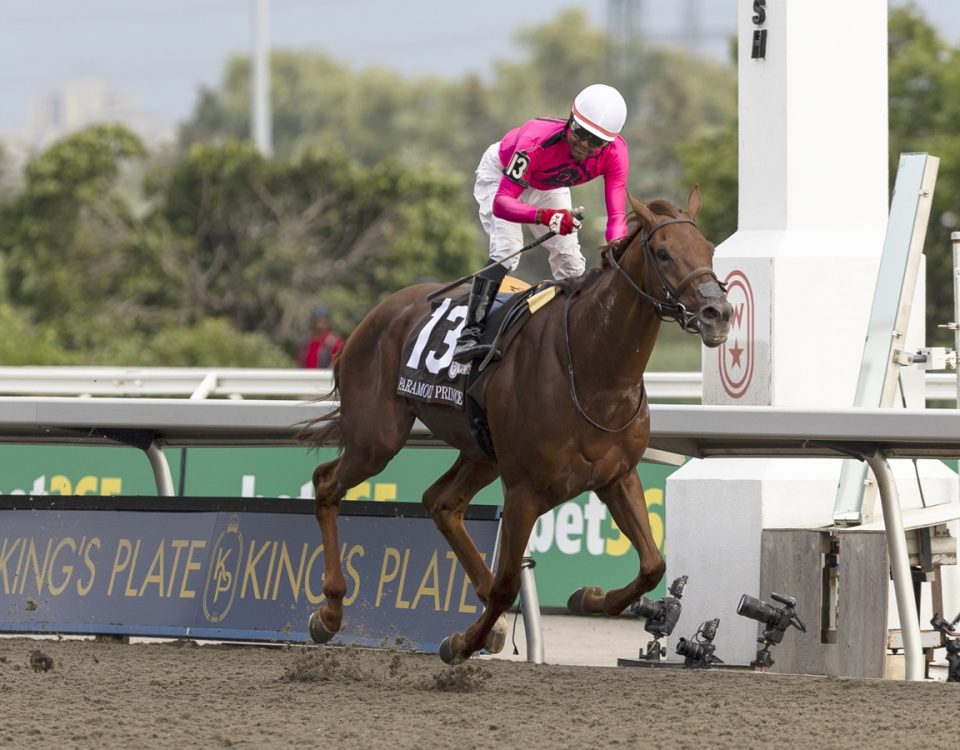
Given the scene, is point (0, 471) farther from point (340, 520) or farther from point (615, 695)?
point (615, 695)

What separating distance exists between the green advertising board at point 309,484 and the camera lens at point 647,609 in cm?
254

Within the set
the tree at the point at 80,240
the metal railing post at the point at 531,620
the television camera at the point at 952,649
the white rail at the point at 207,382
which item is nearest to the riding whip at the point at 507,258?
the metal railing post at the point at 531,620

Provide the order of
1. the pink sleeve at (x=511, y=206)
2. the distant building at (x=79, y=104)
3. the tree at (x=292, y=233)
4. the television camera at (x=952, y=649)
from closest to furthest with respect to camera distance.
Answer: the pink sleeve at (x=511, y=206)
the television camera at (x=952, y=649)
the tree at (x=292, y=233)
the distant building at (x=79, y=104)

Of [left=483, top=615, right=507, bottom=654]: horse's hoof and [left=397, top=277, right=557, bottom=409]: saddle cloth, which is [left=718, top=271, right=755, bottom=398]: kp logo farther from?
[left=483, top=615, right=507, bottom=654]: horse's hoof

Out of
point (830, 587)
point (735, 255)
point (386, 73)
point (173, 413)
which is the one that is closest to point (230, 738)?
point (173, 413)

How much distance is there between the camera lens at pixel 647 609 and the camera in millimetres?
7020

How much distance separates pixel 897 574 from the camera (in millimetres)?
6812

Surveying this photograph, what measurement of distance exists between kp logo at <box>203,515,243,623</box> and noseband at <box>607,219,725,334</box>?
2.75m

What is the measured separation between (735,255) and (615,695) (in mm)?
2827

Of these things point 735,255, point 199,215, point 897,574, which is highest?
point 199,215

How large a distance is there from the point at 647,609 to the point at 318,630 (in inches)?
53.5

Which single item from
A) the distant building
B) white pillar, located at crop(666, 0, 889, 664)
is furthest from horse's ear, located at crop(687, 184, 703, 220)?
the distant building

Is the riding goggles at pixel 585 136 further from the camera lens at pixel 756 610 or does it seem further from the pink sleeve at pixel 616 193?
the camera lens at pixel 756 610

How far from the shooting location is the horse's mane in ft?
19.9
